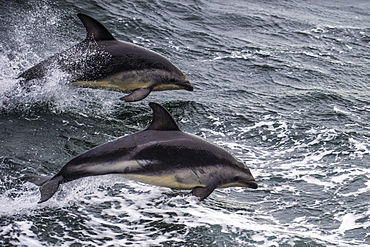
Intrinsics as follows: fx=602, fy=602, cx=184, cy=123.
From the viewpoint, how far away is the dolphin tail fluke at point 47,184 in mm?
6918

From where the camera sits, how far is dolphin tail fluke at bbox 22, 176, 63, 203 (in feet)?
22.7

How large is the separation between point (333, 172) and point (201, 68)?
20.4 ft

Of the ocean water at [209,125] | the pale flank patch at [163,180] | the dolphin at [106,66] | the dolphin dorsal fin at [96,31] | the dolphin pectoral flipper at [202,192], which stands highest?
the dolphin dorsal fin at [96,31]

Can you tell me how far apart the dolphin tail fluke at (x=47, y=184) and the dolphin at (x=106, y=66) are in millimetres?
3106

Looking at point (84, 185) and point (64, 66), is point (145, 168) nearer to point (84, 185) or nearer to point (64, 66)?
point (84, 185)

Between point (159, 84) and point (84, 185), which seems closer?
point (84, 185)

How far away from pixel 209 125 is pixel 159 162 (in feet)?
15.8

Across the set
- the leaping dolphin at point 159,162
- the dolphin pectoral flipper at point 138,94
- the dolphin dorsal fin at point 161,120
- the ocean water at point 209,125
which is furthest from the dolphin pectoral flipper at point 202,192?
the dolphin pectoral flipper at point 138,94

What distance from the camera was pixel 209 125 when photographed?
12172 mm

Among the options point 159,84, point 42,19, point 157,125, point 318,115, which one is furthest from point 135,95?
point 42,19

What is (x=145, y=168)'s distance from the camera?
24.3 feet

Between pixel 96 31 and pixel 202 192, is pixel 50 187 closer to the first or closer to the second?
pixel 202 192

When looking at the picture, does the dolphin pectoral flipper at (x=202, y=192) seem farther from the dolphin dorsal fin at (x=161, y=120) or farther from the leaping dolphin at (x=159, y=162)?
the dolphin dorsal fin at (x=161, y=120)

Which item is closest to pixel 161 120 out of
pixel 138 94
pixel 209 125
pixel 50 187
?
pixel 50 187
